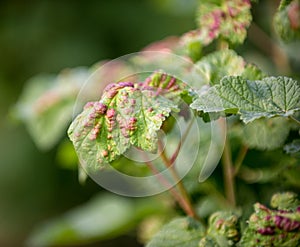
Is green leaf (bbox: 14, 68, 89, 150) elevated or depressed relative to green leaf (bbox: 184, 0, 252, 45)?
depressed

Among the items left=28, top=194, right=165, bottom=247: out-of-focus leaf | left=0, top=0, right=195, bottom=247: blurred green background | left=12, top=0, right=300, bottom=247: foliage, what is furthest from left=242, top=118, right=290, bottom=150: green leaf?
left=0, top=0, right=195, bottom=247: blurred green background

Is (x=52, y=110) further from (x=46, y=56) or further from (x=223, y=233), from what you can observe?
(x=46, y=56)

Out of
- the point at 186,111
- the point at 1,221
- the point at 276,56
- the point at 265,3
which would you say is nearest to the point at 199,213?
the point at 186,111

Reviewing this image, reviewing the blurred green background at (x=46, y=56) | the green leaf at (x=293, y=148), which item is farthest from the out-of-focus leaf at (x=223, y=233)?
the blurred green background at (x=46, y=56)

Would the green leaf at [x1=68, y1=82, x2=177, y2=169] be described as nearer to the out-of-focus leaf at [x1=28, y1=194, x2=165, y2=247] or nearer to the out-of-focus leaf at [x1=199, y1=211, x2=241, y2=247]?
the out-of-focus leaf at [x1=199, y1=211, x2=241, y2=247]

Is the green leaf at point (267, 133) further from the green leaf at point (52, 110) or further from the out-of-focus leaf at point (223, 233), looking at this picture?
the green leaf at point (52, 110)
